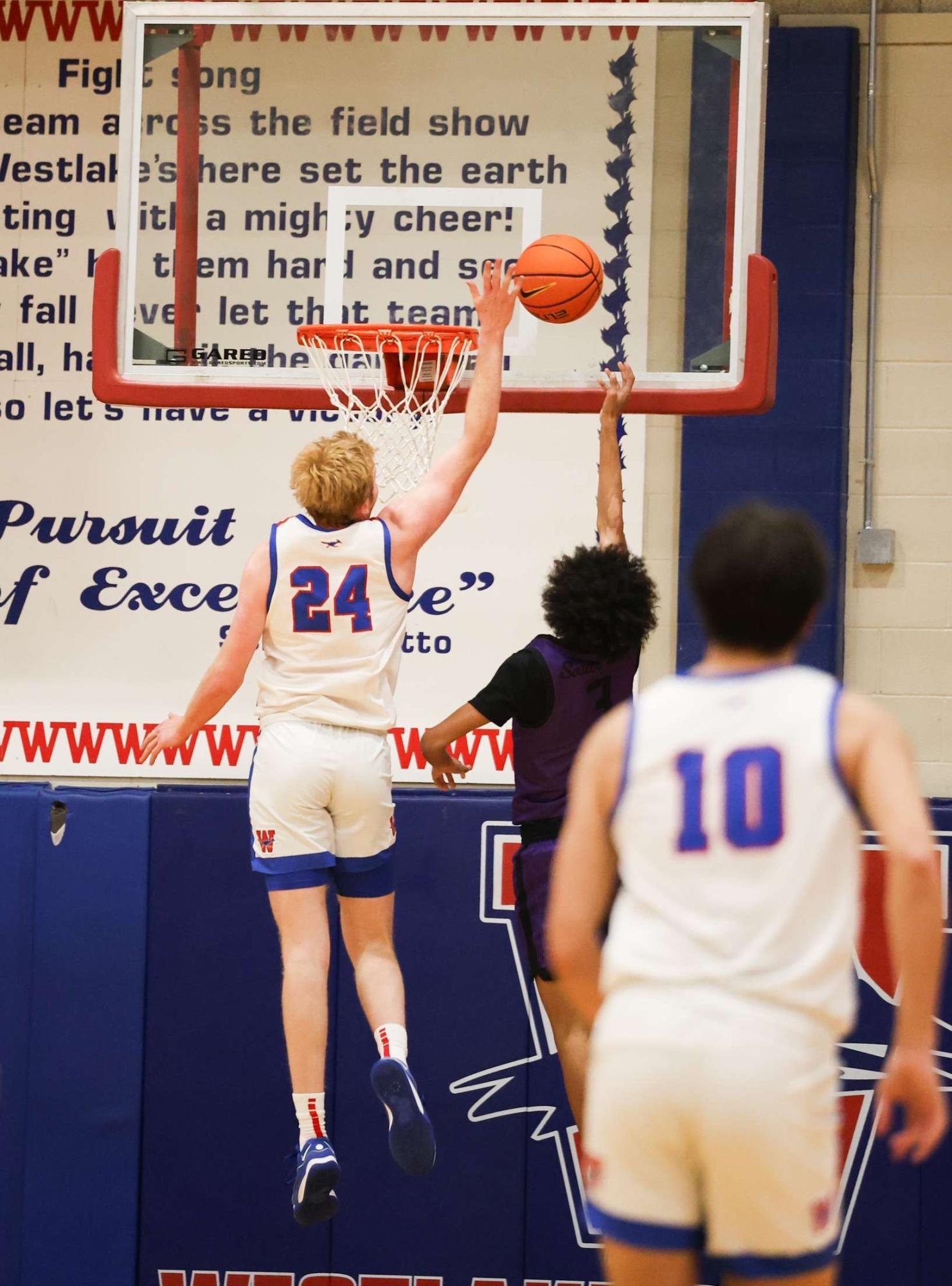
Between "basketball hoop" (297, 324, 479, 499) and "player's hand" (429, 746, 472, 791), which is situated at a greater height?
"basketball hoop" (297, 324, 479, 499)

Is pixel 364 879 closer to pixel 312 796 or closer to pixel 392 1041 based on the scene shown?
pixel 312 796

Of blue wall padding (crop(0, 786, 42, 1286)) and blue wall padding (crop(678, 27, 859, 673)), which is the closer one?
blue wall padding (crop(0, 786, 42, 1286))

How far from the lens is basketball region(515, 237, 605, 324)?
5.16m

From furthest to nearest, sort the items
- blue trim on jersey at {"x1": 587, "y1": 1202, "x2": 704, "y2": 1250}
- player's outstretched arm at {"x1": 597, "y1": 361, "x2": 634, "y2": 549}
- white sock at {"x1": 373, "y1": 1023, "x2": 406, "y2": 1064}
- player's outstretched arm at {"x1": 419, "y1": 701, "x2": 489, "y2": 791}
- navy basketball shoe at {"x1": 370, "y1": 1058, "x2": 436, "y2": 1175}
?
player's outstretched arm at {"x1": 597, "y1": 361, "x2": 634, "y2": 549} → player's outstretched arm at {"x1": 419, "y1": 701, "x2": 489, "y2": 791} → white sock at {"x1": 373, "y1": 1023, "x2": 406, "y2": 1064} → navy basketball shoe at {"x1": 370, "y1": 1058, "x2": 436, "y2": 1175} → blue trim on jersey at {"x1": 587, "y1": 1202, "x2": 704, "y2": 1250}

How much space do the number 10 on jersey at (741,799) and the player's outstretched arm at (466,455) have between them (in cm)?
223

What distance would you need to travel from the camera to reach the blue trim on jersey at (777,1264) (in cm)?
261

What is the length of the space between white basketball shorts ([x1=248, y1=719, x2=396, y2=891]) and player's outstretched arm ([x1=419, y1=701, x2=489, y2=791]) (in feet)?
0.79

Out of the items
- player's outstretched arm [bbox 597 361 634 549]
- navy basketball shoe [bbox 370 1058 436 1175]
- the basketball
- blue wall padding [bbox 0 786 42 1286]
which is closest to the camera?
navy basketball shoe [bbox 370 1058 436 1175]

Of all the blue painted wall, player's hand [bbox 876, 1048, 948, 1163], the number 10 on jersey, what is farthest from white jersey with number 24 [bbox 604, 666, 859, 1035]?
the blue painted wall

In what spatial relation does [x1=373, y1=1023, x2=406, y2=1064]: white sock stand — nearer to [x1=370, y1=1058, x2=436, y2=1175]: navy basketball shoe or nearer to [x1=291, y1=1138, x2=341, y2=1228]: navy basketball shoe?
[x1=370, y1=1058, x2=436, y2=1175]: navy basketball shoe

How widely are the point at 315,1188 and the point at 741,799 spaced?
245cm

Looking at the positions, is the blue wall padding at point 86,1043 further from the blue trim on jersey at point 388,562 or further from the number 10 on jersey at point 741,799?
the number 10 on jersey at point 741,799

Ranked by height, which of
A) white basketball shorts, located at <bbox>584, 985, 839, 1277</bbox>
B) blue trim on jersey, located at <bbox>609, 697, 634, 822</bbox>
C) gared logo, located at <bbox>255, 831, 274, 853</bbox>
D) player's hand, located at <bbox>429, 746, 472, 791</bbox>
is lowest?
white basketball shorts, located at <bbox>584, 985, 839, 1277</bbox>

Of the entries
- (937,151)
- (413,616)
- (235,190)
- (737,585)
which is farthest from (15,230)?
(737,585)
